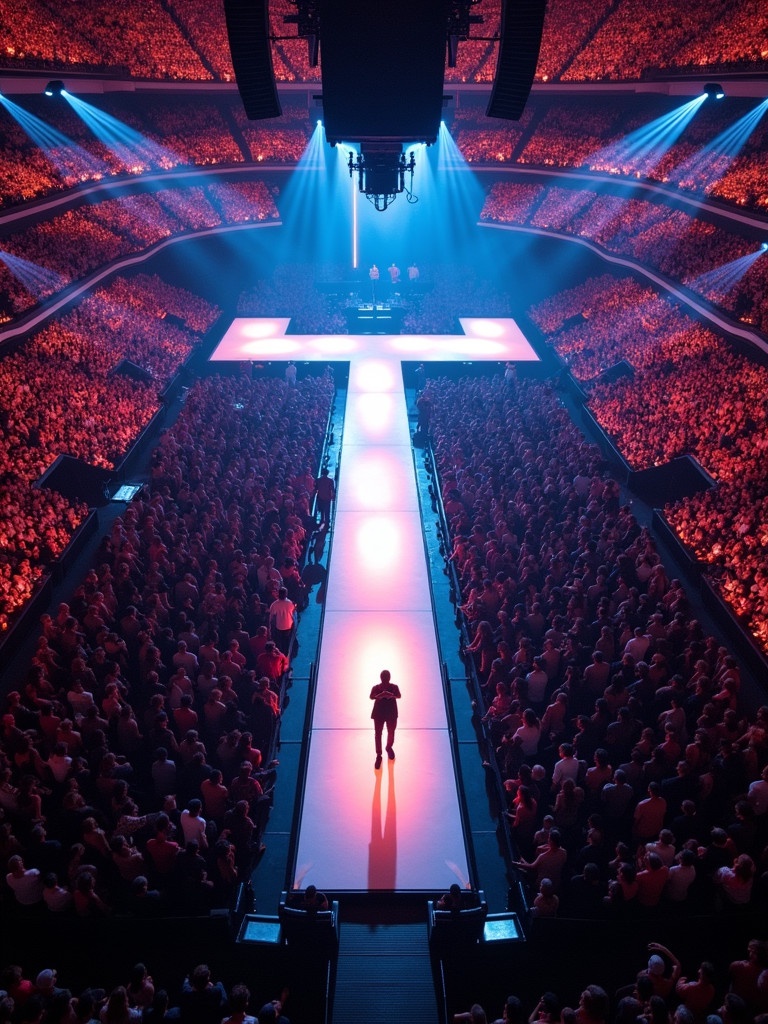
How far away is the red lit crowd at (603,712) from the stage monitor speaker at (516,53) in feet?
18.7

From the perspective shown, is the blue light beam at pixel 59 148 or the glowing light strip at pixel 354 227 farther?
the glowing light strip at pixel 354 227

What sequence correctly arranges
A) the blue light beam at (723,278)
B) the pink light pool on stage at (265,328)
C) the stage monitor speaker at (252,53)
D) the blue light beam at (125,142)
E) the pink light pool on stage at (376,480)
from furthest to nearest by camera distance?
the pink light pool on stage at (265,328)
the blue light beam at (125,142)
the blue light beam at (723,278)
the pink light pool on stage at (376,480)
the stage monitor speaker at (252,53)

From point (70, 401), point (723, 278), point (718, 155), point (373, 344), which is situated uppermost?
point (373, 344)

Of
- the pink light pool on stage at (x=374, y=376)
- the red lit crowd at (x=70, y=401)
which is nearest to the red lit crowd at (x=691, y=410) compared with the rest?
the pink light pool on stage at (x=374, y=376)

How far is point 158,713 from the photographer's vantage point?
7352 mm

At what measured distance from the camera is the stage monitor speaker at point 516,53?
6.96 m

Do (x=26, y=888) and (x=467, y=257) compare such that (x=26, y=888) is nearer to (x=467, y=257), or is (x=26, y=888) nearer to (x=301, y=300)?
(x=301, y=300)

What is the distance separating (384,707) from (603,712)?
2.36 metres

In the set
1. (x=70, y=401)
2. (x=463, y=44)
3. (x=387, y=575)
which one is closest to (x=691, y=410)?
(x=387, y=575)

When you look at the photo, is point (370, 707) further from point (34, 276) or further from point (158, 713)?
point (34, 276)

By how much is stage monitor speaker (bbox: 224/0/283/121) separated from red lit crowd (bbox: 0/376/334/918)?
578 centimetres

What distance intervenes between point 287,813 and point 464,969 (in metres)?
2.47

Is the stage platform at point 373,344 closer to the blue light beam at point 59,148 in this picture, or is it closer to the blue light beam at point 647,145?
the blue light beam at point 647,145

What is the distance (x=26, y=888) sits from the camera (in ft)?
19.4
